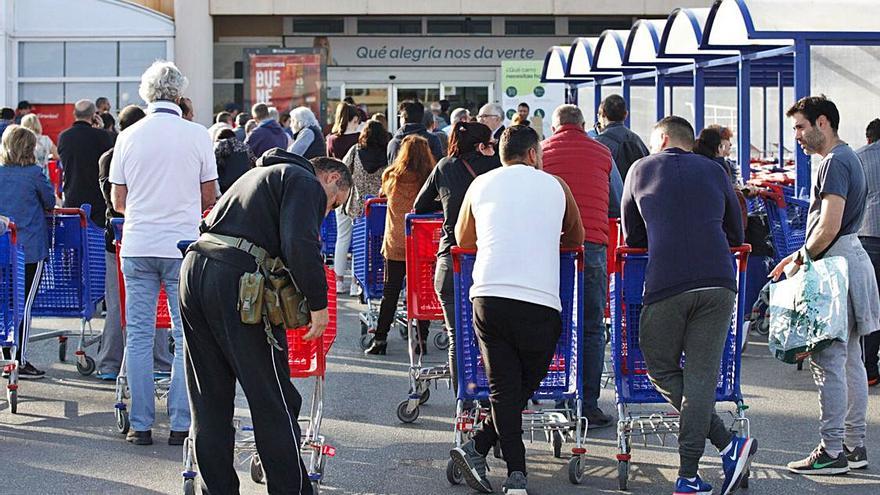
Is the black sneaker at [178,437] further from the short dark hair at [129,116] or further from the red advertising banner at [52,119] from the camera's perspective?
the red advertising banner at [52,119]

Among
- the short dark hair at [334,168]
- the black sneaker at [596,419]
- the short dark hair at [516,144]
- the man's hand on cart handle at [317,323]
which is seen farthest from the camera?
the black sneaker at [596,419]

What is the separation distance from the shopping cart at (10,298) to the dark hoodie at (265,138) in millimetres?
7781

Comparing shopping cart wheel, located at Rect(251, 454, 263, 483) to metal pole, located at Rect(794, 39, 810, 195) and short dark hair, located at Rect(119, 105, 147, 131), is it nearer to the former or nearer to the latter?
short dark hair, located at Rect(119, 105, 147, 131)

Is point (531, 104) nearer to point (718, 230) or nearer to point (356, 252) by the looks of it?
point (356, 252)

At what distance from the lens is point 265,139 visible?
1648cm

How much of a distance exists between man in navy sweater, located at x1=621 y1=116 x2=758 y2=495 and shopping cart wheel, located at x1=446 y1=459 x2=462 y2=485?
3.84 ft

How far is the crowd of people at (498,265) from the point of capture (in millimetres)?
→ 5656

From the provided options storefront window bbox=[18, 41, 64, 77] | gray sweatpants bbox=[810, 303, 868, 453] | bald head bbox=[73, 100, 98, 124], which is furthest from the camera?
storefront window bbox=[18, 41, 64, 77]

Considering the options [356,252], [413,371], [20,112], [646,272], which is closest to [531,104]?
[20,112]

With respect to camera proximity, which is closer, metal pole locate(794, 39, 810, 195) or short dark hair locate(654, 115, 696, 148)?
short dark hair locate(654, 115, 696, 148)

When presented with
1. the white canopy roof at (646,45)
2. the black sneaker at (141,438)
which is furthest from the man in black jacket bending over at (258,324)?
the white canopy roof at (646,45)

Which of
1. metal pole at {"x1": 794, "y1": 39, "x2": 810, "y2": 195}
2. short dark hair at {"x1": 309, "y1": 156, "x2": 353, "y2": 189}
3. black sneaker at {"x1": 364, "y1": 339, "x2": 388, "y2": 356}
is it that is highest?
metal pole at {"x1": 794, "y1": 39, "x2": 810, "y2": 195}

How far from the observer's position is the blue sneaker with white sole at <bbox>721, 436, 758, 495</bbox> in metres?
6.49

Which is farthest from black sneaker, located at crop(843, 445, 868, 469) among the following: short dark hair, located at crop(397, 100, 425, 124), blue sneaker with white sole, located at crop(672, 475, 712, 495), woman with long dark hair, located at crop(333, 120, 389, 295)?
short dark hair, located at crop(397, 100, 425, 124)
